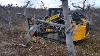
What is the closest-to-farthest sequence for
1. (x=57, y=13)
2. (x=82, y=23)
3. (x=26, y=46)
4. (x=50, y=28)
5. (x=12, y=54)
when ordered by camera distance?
1. (x=12, y=54)
2. (x=26, y=46)
3. (x=82, y=23)
4. (x=50, y=28)
5. (x=57, y=13)

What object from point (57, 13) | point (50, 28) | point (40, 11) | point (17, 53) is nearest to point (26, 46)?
point (17, 53)

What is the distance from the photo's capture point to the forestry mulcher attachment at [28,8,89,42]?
54.0ft

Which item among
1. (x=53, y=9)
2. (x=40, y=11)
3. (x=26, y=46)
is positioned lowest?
(x=40, y=11)

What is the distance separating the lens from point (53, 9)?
19188 millimetres

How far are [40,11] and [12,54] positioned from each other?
29.4 metres

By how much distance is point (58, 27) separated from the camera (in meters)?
17.4

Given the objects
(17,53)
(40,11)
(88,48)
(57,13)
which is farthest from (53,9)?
(40,11)

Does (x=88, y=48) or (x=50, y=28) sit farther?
(x=50, y=28)

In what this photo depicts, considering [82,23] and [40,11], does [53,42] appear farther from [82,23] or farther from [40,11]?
[40,11]

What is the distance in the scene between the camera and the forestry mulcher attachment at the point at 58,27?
1647 centimetres

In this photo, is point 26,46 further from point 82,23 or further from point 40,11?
point 40,11

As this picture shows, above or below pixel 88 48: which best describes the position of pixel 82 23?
above

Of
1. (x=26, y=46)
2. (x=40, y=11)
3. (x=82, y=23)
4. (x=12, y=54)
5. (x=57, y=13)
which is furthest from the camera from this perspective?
(x=40, y=11)

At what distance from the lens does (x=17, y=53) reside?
13.8 m
